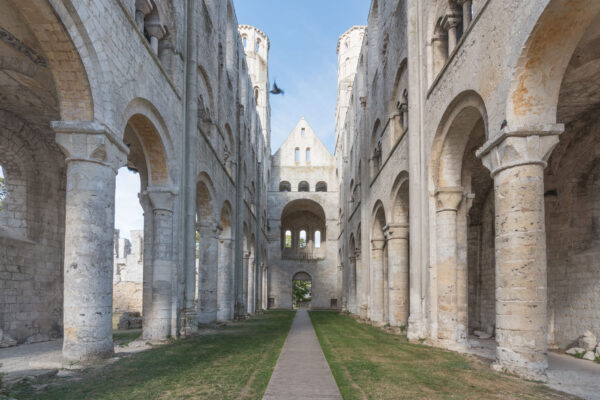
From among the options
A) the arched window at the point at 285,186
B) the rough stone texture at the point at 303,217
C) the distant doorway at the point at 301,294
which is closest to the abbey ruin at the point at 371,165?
the rough stone texture at the point at 303,217

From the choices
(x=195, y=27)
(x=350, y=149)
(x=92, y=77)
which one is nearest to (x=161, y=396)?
(x=92, y=77)

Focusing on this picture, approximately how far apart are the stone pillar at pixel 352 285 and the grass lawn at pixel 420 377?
16205 millimetres

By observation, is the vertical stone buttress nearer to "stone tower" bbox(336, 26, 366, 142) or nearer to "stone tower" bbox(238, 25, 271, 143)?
"stone tower" bbox(238, 25, 271, 143)

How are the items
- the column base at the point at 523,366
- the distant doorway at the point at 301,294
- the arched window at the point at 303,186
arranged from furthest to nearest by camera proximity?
the distant doorway at the point at 301,294, the arched window at the point at 303,186, the column base at the point at 523,366

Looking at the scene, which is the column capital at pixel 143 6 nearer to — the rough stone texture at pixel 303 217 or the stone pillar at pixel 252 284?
the stone pillar at pixel 252 284

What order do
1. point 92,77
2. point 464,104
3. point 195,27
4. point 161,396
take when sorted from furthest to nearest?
point 195,27 → point 464,104 → point 92,77 → point 161,396

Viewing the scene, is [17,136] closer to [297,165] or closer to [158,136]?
[158,136]

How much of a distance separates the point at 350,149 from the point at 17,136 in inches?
788

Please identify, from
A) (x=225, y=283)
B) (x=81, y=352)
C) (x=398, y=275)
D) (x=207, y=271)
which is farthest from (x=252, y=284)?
(x=81, y=352)

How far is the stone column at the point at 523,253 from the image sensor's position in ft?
20.9

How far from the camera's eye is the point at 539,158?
6570 millimetres

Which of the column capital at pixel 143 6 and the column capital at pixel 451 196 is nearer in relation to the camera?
the column capital at pixel 143 6

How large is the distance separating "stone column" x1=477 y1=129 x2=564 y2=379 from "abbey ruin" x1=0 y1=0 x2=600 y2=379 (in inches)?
1.1

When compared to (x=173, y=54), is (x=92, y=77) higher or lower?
lower
